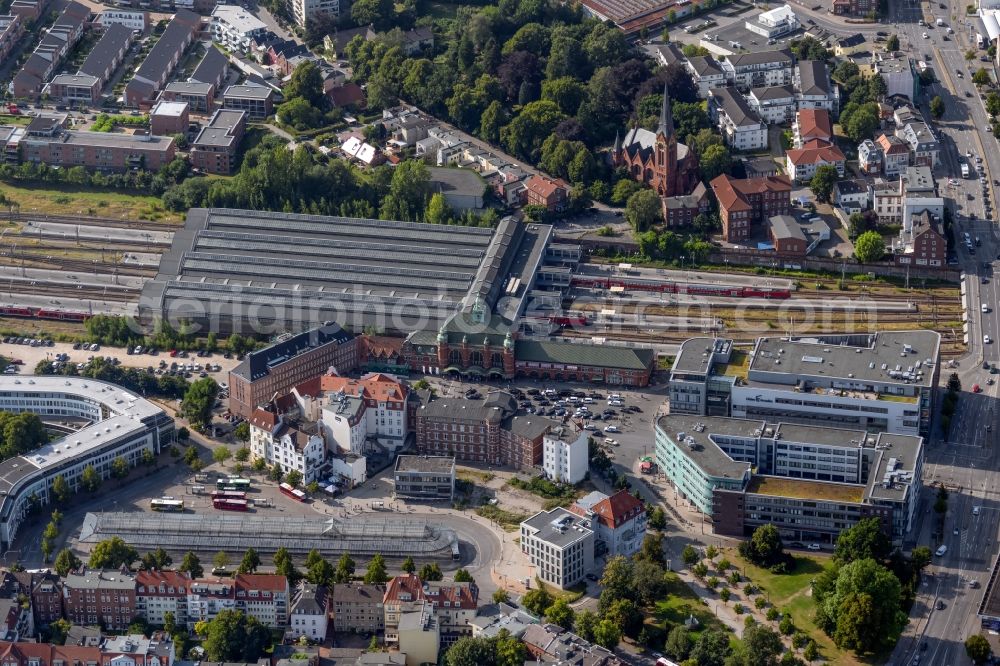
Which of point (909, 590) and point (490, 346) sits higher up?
point (490, 346)

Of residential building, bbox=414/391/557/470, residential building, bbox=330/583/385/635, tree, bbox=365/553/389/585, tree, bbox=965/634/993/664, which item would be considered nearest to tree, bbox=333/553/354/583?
tree, bbox=365/553/389/585

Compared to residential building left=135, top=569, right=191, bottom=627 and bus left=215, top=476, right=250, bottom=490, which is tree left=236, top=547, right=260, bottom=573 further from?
bus left=215, top=476, right=250, bottom=490

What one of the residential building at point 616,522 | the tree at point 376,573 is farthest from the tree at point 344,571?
the residential building at point 616,522

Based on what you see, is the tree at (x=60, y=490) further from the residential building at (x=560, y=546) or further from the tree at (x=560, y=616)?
the tree at (x=560, y=616)

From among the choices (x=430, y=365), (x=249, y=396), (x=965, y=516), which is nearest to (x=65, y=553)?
(x=249, y=396)

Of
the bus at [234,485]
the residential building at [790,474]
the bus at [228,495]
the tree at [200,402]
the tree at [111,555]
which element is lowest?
the tree at [111,555]

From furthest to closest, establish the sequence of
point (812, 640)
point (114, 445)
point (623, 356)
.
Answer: point (623, 356)
point (114, 445)
point (812, 640)

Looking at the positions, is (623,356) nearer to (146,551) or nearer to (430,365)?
(430,365)
